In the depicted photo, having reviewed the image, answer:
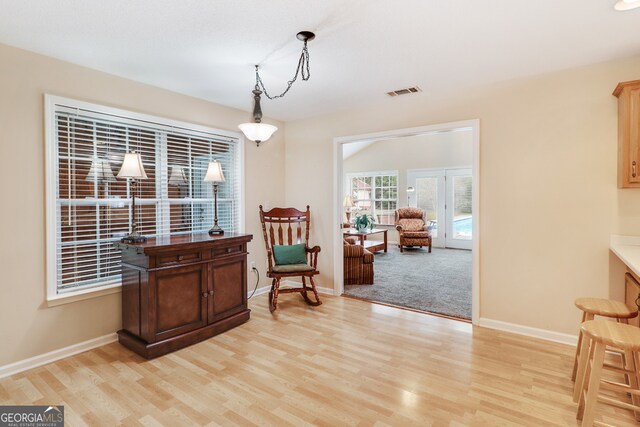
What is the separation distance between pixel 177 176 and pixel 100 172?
2.42 feet

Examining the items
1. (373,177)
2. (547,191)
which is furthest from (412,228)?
(547,191)

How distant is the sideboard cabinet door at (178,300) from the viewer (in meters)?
2.69

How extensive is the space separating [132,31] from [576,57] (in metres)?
3.43

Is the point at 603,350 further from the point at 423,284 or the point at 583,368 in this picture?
the point at 423,284

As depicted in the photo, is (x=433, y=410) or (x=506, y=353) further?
(x=506, y=353)

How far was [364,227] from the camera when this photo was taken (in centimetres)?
716

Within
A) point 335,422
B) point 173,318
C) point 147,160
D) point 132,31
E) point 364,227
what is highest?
point 132,31

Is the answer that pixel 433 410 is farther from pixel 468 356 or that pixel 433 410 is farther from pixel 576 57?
pixel 576 57

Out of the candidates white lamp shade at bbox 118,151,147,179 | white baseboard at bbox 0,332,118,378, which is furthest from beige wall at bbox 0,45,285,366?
white lamp shade at bbox 118,151,147,179

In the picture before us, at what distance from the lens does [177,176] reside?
3523 mm

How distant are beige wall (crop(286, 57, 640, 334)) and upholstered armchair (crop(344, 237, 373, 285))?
1.83m

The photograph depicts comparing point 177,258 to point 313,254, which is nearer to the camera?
point 177,258

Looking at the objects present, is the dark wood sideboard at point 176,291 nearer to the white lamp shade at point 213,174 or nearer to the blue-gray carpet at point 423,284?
the white lamp shade at point 213,174

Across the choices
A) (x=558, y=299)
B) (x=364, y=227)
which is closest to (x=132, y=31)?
(x=558, y=299)
